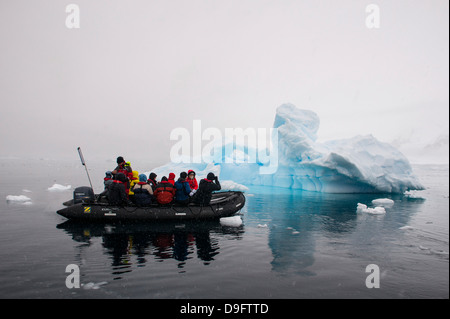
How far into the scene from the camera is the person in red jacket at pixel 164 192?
10383mm

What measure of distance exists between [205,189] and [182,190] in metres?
0.94

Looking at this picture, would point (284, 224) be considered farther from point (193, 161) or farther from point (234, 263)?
point (193, 161)

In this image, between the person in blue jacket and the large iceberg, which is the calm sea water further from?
the large iceberg

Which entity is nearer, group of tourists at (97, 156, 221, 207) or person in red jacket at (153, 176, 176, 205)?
group of tourists at (97, 156, 221, 207)

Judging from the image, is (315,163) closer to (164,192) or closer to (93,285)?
(164,192)

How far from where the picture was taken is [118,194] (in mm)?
10328

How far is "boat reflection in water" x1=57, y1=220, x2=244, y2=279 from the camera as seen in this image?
23.4 ft

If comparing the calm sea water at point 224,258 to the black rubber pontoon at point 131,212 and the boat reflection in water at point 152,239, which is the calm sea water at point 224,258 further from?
the black rubber pontoon at point 131,212

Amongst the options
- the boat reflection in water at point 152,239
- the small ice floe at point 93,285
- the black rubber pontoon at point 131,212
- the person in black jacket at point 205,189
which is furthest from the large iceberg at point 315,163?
the small ice floe at point 93,285

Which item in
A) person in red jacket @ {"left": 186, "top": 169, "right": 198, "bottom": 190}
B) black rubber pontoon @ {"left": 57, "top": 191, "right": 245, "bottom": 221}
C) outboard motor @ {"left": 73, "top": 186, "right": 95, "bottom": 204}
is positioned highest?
person in red jacket @ {"left": 186, "top": 169, "right": 198, "bottom": 190}

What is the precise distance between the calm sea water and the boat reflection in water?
32 millimetres

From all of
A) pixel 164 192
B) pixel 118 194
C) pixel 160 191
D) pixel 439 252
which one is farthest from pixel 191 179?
pixel 439 252

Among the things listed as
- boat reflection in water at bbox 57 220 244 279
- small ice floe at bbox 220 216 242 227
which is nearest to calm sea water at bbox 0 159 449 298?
Answer: boat reflection in water at bbox 57 220 244 279
